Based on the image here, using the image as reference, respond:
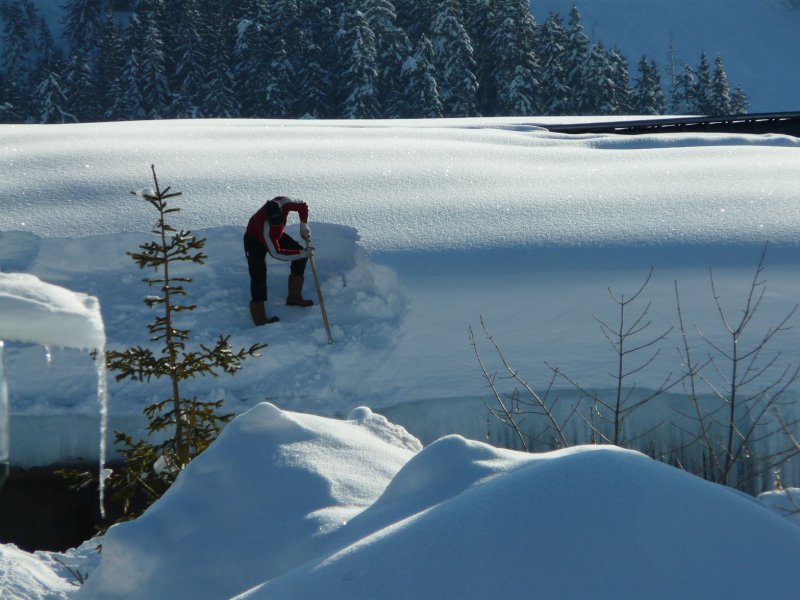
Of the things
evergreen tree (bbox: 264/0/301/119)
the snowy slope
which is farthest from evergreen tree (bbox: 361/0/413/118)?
the snowy slope

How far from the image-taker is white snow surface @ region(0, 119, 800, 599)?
8.23 ft

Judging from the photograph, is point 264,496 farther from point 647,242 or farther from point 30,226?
point 30,226

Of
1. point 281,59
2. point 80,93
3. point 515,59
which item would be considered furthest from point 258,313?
point 80,93

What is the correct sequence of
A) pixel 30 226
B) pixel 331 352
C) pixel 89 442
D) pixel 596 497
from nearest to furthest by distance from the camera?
pixel 596 497
pixel 89 442
pixel 331 352
pixel 30 226

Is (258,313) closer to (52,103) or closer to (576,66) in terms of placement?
(576,66)

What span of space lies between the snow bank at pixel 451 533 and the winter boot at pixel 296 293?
538 cm

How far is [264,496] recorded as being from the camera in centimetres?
343

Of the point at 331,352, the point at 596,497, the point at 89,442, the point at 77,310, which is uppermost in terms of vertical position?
the point at 77,310

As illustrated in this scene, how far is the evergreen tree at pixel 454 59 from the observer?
40.3m

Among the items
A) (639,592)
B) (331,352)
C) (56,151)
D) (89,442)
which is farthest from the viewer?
(56,151)

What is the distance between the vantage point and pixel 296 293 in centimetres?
902

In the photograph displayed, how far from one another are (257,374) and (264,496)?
16.6ft

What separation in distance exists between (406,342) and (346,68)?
109ft

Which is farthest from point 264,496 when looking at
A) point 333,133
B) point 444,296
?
point 333,133
